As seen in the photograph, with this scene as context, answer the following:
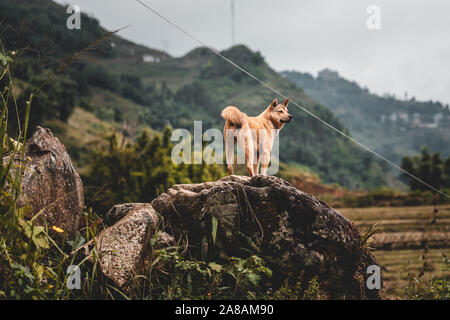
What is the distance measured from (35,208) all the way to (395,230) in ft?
102

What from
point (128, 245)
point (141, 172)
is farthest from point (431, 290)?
point (141, 172)

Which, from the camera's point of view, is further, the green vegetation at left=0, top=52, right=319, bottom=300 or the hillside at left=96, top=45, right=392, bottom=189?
the hillside at left=96, top=45, right=392, bottom=189

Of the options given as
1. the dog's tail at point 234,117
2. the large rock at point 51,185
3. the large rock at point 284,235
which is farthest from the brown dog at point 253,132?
the large rock at point 51,185

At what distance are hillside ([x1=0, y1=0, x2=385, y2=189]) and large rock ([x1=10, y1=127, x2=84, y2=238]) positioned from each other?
45.7 m

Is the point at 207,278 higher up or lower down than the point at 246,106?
lower down

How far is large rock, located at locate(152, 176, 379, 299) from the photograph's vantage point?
4.20m

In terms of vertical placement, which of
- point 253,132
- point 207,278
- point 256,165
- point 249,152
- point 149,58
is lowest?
point 207,278

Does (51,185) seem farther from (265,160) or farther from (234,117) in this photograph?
(265,160)

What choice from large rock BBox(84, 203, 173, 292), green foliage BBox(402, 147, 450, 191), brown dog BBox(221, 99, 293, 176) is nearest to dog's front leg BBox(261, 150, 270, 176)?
brown dog BBox(221, 99, 293, 176)

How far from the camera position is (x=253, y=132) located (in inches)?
195

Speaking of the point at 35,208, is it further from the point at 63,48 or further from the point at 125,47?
the point at 125,47

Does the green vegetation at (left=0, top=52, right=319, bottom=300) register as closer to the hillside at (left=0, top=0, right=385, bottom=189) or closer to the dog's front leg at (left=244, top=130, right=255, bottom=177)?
the dog's front leg at (left=244, top=130, right=255, bottom=177)

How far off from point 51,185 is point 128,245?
1.29m

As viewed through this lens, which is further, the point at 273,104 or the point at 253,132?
the point at 273,104
